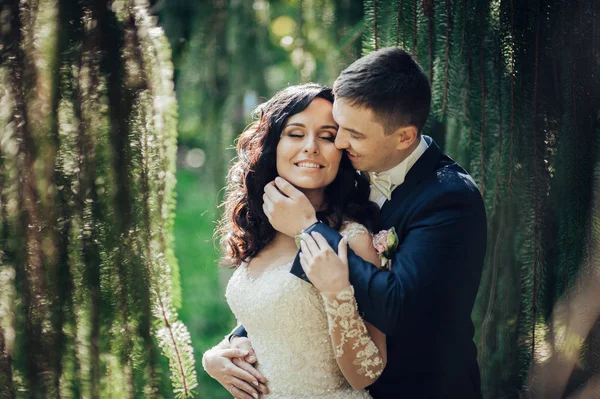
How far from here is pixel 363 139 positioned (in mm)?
1834

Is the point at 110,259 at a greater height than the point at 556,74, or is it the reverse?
the point at 556,74

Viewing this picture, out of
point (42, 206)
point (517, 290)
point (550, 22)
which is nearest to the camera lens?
A: point (42, 206)

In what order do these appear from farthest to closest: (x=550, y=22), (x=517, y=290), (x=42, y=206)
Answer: (x=517, y=290) < (x=550, y=22) < (x=42, y=206)

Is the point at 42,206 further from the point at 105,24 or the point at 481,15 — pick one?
the point at 481,15

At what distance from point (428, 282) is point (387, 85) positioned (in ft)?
1.81

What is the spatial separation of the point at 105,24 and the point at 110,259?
519 millimetres

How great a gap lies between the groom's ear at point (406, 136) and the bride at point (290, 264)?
184 mm

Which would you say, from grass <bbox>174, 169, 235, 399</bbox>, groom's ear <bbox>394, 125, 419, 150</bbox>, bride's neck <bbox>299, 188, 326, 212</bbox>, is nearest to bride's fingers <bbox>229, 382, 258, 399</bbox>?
bride's neck <bbox>299, 188, 326, 212</bbox>

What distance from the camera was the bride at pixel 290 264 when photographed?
181 centimetres

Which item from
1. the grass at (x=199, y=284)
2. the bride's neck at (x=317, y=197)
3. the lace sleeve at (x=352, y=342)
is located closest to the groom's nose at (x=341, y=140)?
the bride's neck at (x=317, y=197)

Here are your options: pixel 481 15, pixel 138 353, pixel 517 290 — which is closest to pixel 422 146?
pixel 481 15

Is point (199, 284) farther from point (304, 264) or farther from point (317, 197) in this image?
point (304, 264)

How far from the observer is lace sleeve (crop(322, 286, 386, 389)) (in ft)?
5.46

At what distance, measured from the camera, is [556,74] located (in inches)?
73.0
